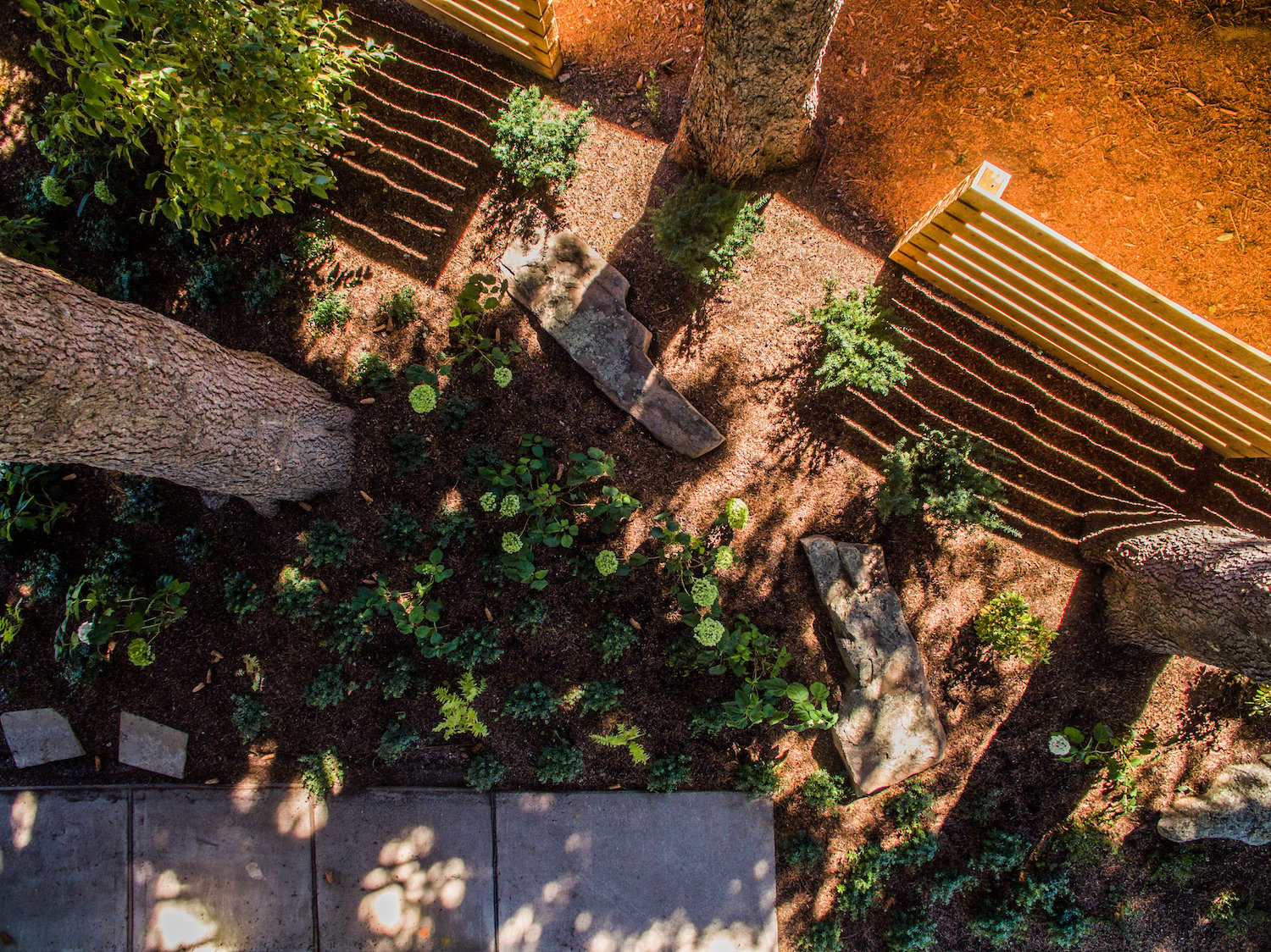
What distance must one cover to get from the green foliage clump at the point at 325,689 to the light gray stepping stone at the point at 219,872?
732 millimetres

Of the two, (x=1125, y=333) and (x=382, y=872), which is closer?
(x=1125, y=333)

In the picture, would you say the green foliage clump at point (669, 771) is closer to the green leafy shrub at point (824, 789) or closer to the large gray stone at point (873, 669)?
the green leafy shrub at point (824, 789)

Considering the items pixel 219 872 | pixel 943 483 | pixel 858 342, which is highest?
pixel 858 342

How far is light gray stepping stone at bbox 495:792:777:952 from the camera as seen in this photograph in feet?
14.1

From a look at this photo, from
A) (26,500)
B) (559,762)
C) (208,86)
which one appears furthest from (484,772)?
(208,86)

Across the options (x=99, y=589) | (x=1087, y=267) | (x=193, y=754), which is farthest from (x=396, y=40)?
(x=193, y=754)

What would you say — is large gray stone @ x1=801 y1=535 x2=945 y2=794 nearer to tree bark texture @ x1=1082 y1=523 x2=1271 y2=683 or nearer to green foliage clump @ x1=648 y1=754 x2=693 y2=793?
green foliage clump @ x1=648 y1=754 x2=693 y2=793

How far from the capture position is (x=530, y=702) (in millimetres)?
4141

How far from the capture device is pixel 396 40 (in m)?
4.33

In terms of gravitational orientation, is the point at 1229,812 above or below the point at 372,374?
above

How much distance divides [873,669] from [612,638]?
167cm

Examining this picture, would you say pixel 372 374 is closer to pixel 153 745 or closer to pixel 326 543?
pixel 326 543

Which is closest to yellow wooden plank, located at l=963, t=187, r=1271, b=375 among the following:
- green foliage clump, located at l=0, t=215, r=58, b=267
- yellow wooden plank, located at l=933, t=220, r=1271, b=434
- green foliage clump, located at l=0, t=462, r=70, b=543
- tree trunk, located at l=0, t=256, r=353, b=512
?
yellow wooden plank, located at l=933, t=220, r=1271, b=434

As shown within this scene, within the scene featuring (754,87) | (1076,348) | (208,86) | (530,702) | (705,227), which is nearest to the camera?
(208,86)
